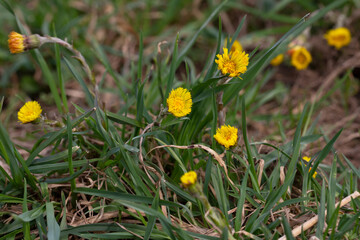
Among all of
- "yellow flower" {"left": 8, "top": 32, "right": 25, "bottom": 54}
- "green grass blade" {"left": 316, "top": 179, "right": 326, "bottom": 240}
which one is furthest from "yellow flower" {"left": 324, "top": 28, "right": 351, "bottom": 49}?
"yellow flower" {"left": 8, "top": 32, "right": 25, "bottom": 54}

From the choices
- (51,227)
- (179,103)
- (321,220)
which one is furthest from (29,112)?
(321,220)

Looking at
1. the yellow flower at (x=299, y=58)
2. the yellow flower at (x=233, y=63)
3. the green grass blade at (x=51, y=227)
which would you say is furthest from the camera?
the yellow flower at (x=299, y=58)

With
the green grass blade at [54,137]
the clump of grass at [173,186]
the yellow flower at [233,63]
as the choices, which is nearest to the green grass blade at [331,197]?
the clump of grass at [173,186]

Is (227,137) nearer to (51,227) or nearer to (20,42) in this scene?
(51,227)

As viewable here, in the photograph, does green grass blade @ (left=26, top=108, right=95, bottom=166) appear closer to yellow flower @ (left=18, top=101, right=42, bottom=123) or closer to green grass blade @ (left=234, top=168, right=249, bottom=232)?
yellow flower @ (left=18, top=101, right=42, bottom=123)

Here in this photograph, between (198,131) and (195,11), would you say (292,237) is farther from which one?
(195,11)

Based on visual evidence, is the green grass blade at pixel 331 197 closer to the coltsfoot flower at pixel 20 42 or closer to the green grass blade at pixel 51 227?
the green grass blade at pixel 51 227

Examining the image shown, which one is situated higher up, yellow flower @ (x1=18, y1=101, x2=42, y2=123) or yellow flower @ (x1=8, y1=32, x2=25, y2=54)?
yellow flower @ (x1=8, y1=32, x2=25, y2=54)
